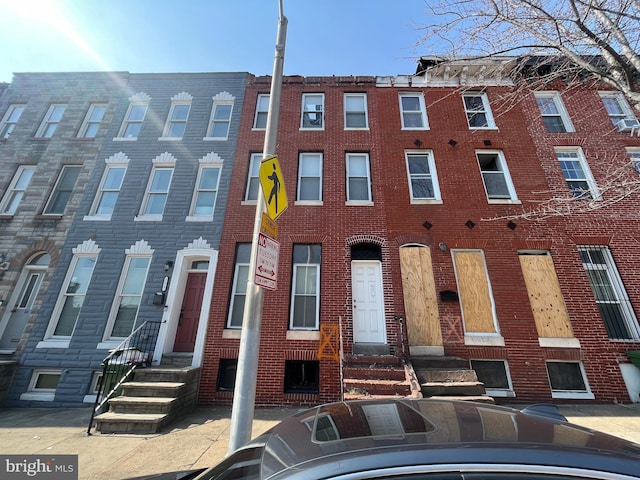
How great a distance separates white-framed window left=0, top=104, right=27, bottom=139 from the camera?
35.6 feet

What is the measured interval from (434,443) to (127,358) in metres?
8.06

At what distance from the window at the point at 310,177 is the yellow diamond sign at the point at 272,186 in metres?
5.33

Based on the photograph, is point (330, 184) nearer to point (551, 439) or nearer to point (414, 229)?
point (414, 229)

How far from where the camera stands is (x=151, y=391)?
6.03 metres

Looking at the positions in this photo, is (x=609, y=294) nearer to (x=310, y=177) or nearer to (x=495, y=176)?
(x=495, y=176)

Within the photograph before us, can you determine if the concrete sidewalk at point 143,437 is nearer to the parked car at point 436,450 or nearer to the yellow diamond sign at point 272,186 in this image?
the parked car at point 436,450

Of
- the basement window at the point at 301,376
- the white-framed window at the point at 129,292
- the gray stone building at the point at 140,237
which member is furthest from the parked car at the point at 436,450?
the white-framed window at the point at 129,292

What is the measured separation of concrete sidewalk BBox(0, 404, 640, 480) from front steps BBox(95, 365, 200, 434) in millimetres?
173

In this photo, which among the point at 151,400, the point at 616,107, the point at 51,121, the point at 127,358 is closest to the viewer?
the point at 151,400

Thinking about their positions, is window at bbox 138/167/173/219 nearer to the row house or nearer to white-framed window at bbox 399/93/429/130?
the row house

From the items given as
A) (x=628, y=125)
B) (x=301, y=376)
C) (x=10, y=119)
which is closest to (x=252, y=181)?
(x=301, y=376)

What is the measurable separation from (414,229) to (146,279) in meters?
8.62

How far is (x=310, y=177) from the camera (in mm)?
9711

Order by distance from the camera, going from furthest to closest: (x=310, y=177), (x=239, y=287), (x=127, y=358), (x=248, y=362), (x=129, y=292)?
(x=310, y=177) < (x=239, y=287) < (x=129, y=292) < (x=127, y=358) < (x=248, y=362)
